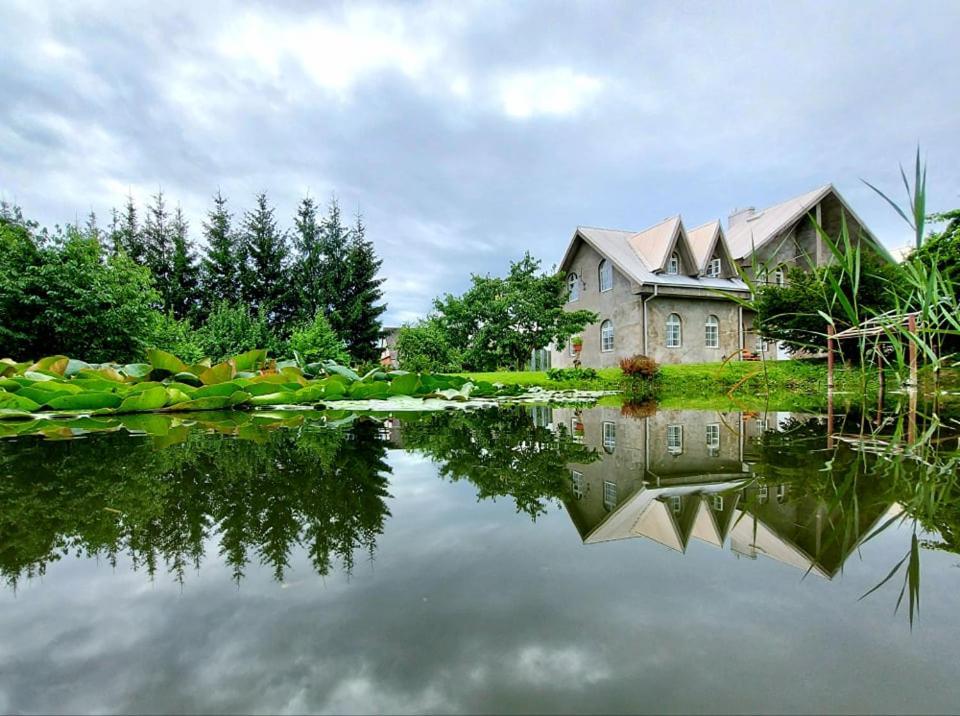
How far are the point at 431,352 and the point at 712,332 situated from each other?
26.6 feet

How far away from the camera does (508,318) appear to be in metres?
12.5

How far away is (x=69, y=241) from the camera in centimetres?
937

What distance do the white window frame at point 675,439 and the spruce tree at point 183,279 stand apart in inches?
851

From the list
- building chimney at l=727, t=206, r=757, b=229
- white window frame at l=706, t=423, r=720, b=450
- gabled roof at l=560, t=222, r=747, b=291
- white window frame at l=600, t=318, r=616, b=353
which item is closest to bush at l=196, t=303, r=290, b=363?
white window frame at l=600, t=318, r=616, b=353

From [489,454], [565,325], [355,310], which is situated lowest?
[489,454]

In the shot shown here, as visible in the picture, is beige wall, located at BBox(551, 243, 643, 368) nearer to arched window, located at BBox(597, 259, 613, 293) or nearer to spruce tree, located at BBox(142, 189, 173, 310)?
arched window, located at BBox(597, 259, 613, 293)

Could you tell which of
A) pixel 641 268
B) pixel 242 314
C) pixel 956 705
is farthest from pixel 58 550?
pixel 242 314

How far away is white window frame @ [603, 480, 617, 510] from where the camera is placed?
3.32 ft

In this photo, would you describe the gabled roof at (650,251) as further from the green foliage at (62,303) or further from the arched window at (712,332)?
the green foliage at (62,303)

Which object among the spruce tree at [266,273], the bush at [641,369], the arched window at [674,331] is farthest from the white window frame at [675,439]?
the spruce tree at [266,273]

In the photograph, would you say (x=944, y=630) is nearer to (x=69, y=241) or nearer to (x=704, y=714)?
(x=704, y=714)

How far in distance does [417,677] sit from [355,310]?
19.3m

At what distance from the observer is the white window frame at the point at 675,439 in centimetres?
175

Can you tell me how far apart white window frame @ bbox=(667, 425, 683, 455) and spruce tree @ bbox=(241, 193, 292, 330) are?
1997 centimetres
